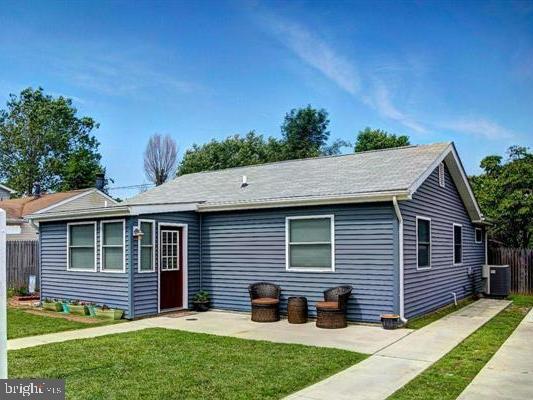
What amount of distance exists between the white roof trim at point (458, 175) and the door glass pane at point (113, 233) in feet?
21.3

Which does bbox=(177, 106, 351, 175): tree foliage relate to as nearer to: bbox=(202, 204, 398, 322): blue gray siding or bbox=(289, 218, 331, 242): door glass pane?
bbox=(202, 204, 398, 322): blue gray siding

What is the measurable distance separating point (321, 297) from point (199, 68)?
1072cm

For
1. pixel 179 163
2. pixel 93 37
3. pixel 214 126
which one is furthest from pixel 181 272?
pixel 179 163

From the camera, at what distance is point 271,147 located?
134 ft

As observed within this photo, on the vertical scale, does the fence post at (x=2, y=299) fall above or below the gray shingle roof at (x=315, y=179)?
below

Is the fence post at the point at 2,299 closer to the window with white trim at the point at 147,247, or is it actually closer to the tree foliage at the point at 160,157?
the window with white trim at the point at 147,247

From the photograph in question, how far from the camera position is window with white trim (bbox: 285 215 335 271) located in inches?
411

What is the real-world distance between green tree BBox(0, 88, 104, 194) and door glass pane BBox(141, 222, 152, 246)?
27632 millimetres

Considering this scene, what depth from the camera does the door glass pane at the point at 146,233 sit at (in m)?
10.8

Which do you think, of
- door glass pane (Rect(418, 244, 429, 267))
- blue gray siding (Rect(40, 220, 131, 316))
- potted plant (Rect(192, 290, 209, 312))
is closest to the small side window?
door glass pane (Rect(418, 244, 429, 267))

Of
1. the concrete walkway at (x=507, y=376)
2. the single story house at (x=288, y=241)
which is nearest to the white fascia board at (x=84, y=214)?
the single story house at (x=288, y=241)

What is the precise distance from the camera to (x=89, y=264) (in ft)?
38.4

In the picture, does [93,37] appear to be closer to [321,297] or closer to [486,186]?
[321,297]

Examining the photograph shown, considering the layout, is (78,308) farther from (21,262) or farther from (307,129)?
(307,129)
